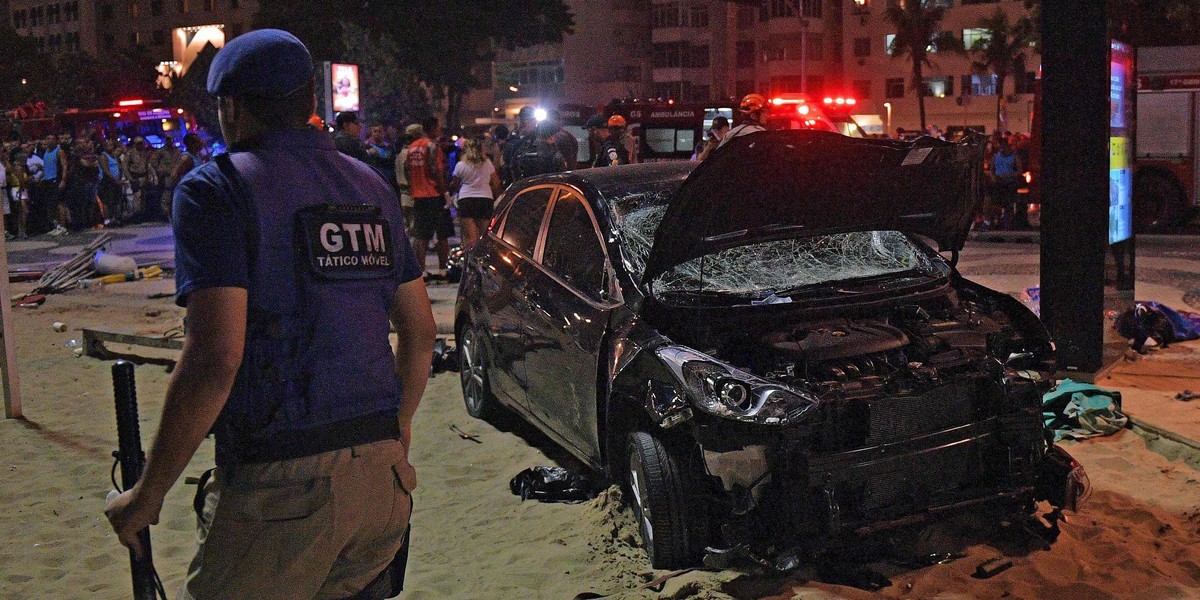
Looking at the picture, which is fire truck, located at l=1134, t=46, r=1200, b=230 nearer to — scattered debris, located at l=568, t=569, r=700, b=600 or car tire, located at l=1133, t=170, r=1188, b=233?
car tire, located at l=1133, t=170, r=1188, b=233

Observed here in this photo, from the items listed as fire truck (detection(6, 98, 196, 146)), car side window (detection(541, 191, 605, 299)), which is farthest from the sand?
fire truck (detection(6, 98, 196, 146))

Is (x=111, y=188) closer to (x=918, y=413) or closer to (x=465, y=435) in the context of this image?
(x=465, y=435)

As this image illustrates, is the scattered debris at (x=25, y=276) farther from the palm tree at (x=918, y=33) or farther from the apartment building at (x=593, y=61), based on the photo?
the apartment building at (x=593, y=61)

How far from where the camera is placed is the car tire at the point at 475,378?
7.14 metres

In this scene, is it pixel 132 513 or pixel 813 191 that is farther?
pixel 813 191

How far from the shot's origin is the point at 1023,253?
1559 centimetres

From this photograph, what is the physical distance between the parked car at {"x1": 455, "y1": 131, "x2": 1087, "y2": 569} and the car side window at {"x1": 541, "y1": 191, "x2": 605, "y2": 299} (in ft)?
0.04

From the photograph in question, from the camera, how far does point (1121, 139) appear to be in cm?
835

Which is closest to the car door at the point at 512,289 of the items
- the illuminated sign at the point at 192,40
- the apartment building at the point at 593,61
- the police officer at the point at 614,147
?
the police officer at the point at 614,147

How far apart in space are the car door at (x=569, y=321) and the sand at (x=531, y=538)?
431 millimetres

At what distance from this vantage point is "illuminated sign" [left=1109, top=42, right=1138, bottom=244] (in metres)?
7.96

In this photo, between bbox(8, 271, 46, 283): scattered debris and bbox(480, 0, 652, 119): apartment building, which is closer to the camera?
bbox(8, 271, 46, 283): scattered debris

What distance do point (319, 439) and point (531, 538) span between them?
2.97 meters

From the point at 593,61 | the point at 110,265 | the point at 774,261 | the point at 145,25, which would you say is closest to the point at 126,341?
the point at 110,265
